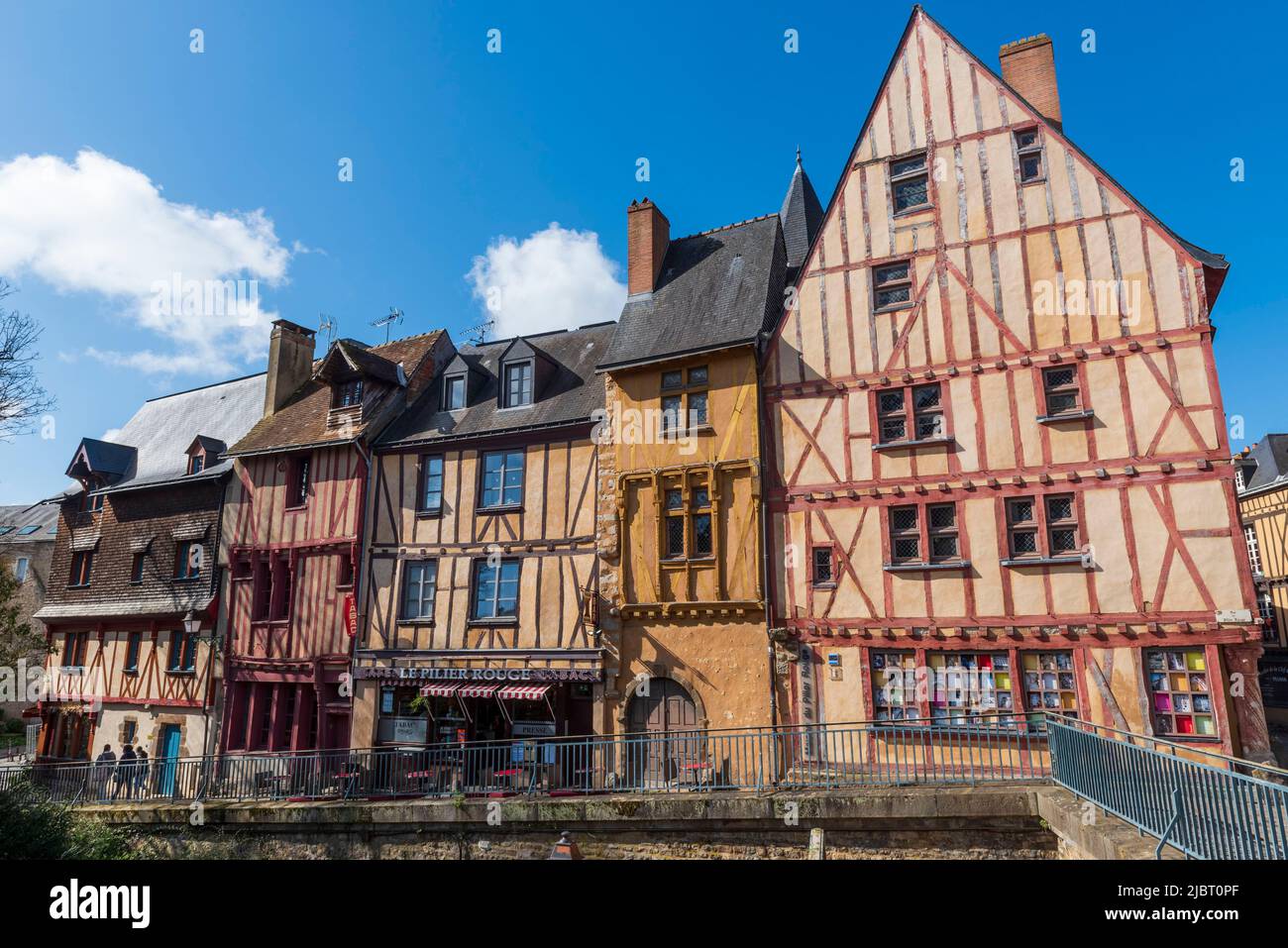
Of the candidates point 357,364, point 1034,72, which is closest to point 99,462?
point 357,364

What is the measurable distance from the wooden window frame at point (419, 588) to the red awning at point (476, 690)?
194cm

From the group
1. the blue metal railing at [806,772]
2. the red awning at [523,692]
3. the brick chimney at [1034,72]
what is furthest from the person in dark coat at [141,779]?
the brick chimney at [1034,72]

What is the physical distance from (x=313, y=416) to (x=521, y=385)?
663 cm

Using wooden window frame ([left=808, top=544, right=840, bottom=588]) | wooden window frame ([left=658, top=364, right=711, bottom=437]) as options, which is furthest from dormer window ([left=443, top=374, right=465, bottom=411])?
wooden window frame ([left=808, top=544, right=840, bottom=588])

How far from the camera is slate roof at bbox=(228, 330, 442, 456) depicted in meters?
20.0

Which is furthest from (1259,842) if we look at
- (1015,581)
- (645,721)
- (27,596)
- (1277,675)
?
(27,596)

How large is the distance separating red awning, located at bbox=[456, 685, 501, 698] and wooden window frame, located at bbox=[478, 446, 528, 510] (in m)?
3.90

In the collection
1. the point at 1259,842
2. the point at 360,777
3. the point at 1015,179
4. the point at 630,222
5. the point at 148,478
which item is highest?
the point at 630,222

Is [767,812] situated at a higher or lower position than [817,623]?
lower

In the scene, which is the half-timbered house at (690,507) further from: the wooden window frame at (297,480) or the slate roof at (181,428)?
the slate roof at (181,428)

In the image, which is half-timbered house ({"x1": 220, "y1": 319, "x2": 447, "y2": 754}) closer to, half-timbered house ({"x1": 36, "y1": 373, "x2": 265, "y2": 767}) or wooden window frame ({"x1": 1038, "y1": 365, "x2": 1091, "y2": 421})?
half-timbered house ({"x1": 36, "y1": 373, "x2": 265, "y2": 767})

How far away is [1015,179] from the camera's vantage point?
46.0ft

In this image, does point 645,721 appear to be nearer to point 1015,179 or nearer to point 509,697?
point 509,697

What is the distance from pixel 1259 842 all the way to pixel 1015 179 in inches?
466
